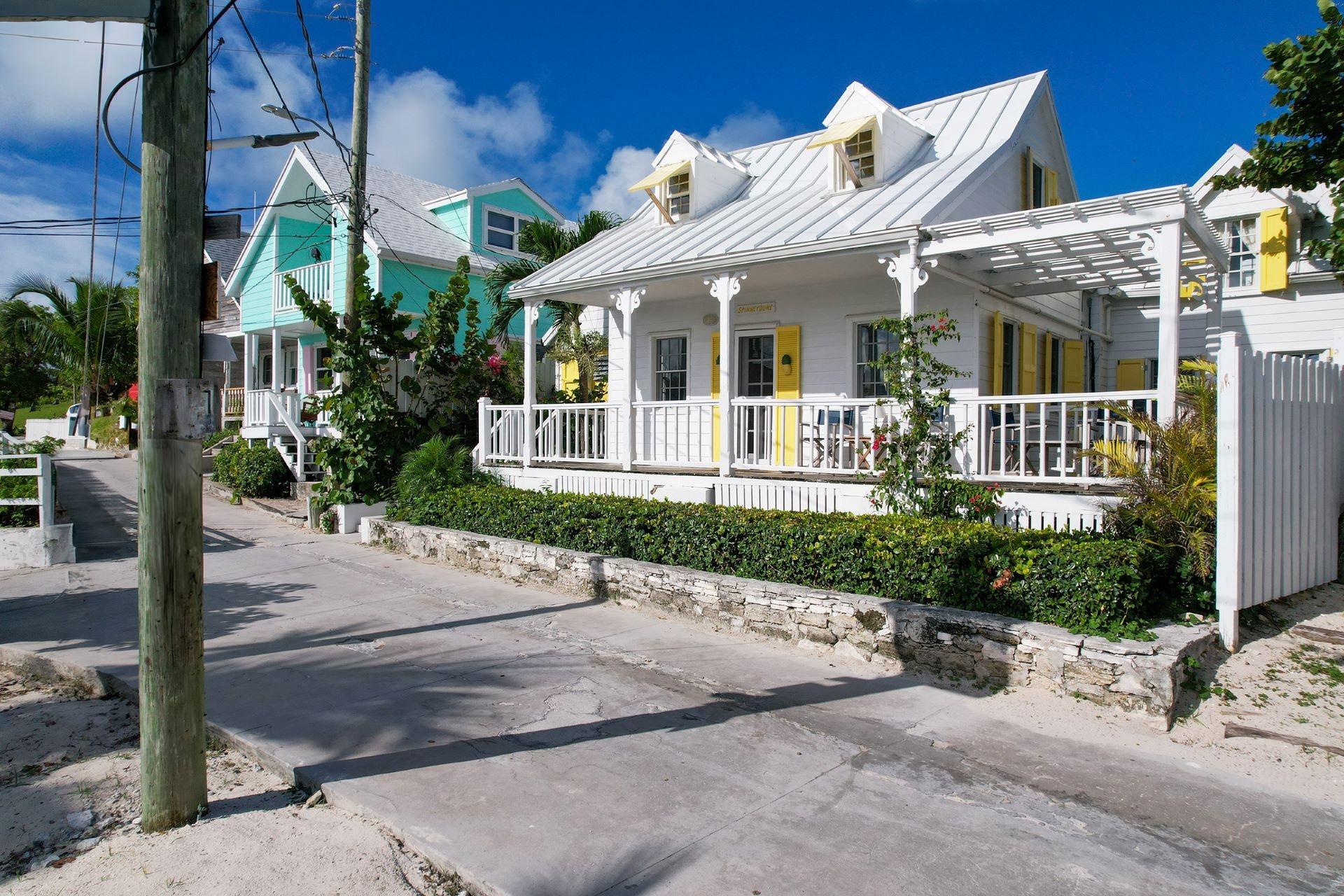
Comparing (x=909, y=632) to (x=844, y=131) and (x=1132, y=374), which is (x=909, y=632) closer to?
(x=844, y=131)

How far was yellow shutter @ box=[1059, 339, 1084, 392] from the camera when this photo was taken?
1409cm

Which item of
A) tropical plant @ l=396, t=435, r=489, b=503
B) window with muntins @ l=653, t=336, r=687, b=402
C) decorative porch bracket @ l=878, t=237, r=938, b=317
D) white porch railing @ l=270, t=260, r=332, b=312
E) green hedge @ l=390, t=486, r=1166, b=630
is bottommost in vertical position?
A: green hedge @ l=390, t=486, r=1166, b=630

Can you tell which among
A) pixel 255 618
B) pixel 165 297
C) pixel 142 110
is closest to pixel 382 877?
pixel 165 297

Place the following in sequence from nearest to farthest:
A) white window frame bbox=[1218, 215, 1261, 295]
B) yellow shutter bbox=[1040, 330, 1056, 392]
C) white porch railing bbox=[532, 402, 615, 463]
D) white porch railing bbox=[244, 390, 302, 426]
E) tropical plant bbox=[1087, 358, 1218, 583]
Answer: tropical plant bbox=[1087, 358, 1218, 583]
white porch railing bbox=[532, 402, 615, 463]
yellow shutter bbox=[1040, 330, 1056, 392]
white window frame bbox=[1218, 215, 1261, 295]
white porch railing bbox=[244, 390, 302, 426]

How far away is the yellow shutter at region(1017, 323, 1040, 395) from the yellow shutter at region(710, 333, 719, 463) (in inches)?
178

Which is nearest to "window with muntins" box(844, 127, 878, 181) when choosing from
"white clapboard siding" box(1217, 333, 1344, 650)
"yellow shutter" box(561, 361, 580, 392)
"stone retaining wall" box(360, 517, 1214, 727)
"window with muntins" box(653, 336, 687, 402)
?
"window with muntins" box(653, 336, 687, 402)

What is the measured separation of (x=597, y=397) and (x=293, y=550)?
274 inches

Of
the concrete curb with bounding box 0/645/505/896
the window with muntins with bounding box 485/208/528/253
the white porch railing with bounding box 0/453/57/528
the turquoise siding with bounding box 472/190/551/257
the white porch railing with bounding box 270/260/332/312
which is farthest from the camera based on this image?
the window with muntins with bounding box 485/208/528/253

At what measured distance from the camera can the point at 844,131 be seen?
39.1ft

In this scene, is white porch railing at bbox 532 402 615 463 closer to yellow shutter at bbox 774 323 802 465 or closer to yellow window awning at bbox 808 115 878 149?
yellow shutter at bbox 774 323 802 465

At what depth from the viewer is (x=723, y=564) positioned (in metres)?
7.97

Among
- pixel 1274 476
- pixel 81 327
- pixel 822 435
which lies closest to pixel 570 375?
pixel 822 435

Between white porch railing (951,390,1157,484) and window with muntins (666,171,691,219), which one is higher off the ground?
window with muntins (666,171,691,219)

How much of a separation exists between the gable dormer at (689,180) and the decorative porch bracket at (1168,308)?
7.84 meters
